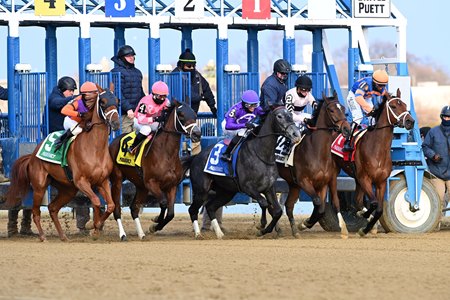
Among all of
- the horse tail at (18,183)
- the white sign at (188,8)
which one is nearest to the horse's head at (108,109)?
the horse tail at (18,183)

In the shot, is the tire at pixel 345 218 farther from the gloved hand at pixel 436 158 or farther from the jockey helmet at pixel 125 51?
the jockey helmet at pixel 125 51

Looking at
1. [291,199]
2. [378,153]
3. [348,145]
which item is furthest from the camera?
[291,199]

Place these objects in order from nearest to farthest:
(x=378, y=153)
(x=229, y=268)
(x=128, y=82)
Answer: (x=229, y=268)
(x=378, y=153)
(x=128, y=82)

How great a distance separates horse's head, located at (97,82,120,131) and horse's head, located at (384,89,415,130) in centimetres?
333

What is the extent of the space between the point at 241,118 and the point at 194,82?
5.88 ft

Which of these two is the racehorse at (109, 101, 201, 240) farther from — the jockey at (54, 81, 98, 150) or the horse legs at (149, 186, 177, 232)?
the jockey at (54, 81, 98, 150)

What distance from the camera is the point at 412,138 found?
17.9 m

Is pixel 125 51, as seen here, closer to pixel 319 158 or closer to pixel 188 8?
pixel 188 8

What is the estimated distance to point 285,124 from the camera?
15.3 meters

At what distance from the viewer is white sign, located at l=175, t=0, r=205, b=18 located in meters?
17.6

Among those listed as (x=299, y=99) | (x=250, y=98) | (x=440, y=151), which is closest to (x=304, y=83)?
(x=299, y=99)

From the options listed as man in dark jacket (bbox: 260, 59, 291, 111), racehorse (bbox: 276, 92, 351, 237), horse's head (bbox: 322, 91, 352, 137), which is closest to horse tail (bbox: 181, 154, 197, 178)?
man in dark jacket (bbox: 260, 59, 291, 111)

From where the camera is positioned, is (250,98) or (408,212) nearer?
(250,98)

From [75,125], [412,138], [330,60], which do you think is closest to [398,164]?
[412,138]
